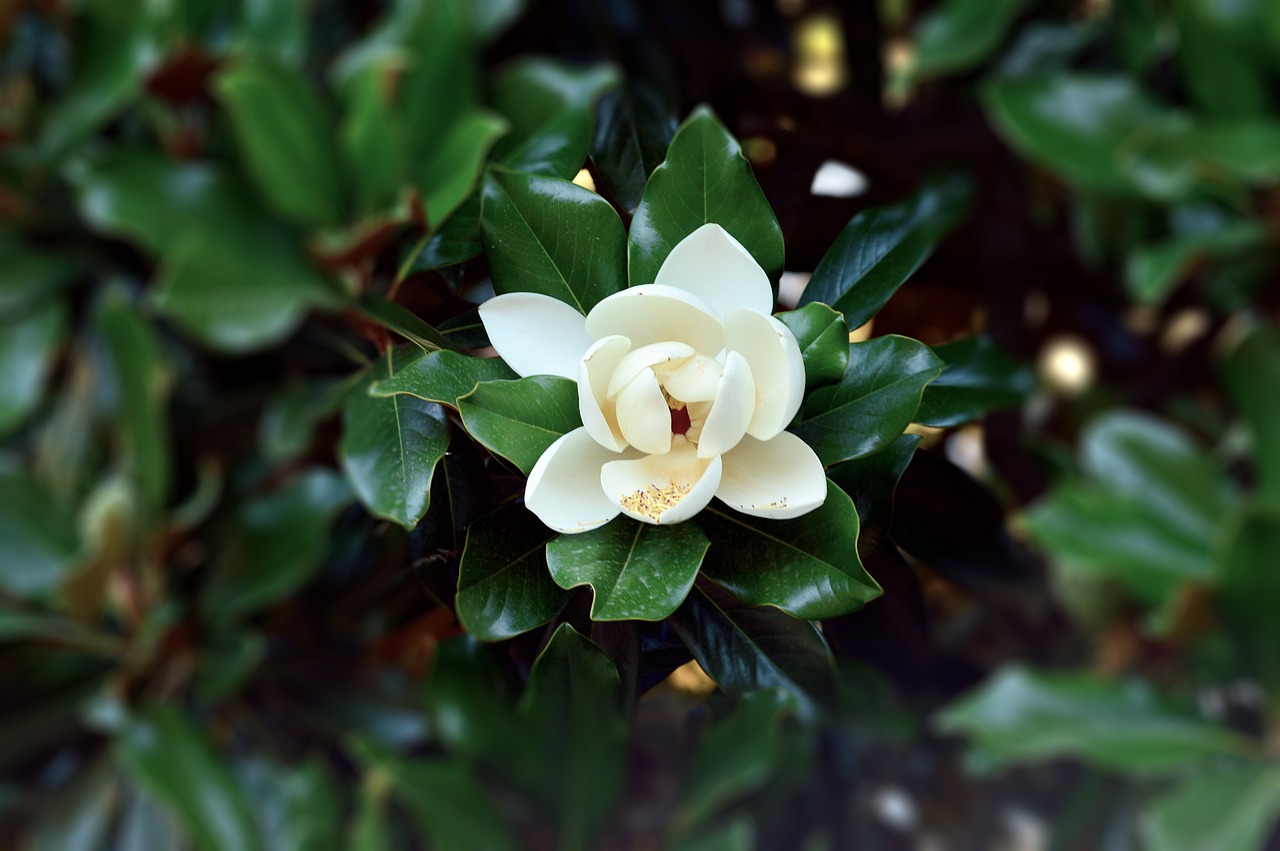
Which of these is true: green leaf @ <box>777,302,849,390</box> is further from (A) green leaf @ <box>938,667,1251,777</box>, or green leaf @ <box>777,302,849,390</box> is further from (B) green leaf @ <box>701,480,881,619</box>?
(A) green leaf @ <box>938,667,1251,777</box>

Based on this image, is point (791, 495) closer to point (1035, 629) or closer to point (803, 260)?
point (803, 260)

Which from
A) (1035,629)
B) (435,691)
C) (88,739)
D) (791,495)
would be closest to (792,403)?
(791,495)

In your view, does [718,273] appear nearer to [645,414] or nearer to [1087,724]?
[645,414]

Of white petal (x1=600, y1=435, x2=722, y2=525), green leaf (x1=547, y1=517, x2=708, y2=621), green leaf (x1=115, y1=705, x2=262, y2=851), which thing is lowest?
green leaf (x1=115, y1=705, x2=262, y2=851)

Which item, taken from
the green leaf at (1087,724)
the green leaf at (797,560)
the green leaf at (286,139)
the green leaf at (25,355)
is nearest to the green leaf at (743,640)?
the green leaf at (797,560)

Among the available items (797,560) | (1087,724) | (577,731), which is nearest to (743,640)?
(797,560)

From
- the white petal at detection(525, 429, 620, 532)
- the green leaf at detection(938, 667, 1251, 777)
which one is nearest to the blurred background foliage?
the green leaf at detection(938, 667, 1251, 777)
